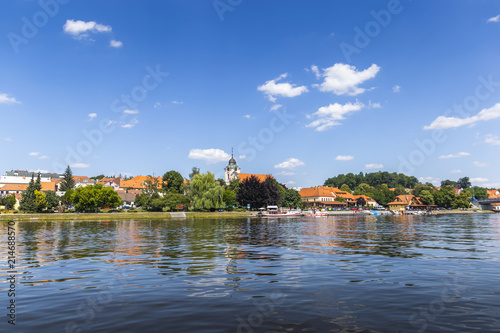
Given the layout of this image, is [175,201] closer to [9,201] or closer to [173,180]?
[173,180]

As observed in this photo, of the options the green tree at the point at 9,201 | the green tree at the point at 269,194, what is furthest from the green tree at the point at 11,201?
the green tree at the point at 269,194

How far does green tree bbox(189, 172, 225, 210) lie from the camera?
296 feet

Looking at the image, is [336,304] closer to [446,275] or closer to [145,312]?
[145,312]

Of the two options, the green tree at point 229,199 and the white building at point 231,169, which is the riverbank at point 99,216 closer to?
the green tree at point 229,199

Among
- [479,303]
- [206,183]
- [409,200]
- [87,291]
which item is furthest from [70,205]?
[409,200]

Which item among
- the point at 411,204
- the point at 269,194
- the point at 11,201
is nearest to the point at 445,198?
the point at 411,204

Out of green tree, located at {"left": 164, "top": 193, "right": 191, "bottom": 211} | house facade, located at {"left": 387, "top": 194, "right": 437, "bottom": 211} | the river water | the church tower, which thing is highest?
the church tower

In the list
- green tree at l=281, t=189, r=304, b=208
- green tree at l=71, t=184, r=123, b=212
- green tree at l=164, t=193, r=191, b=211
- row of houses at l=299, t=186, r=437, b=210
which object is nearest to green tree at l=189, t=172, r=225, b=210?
green tree at l=164, t=193, r=191, b=211

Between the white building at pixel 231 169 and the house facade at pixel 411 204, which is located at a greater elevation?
the white building at pixel 231 169

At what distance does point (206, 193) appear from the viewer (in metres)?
90.1

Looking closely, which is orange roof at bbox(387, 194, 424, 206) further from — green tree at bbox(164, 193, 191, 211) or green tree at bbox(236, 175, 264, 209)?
green tree at bbox(164, 193, 191, 211)

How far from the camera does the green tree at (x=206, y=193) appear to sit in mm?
90125

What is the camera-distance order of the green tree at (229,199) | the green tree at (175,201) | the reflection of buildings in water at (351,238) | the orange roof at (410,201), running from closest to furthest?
1. the reflection of buildings in water at (351,238)
2. the green tree at (175,201)
3. the green tree at (229,199)
4. the orange roof at (410,201)

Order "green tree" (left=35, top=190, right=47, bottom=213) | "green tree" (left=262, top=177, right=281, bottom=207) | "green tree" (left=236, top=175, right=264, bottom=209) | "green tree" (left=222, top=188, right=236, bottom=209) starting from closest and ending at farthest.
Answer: "green tree" (left=35, top=190, right=47, bottom=213)
"green tree" (left=222, top=188, right=236, bottom=209)
"green tree" (left=236, top=175, right=264, bottom=209)
"green tree" (left=262, top=177, right=281, bottom=207)
